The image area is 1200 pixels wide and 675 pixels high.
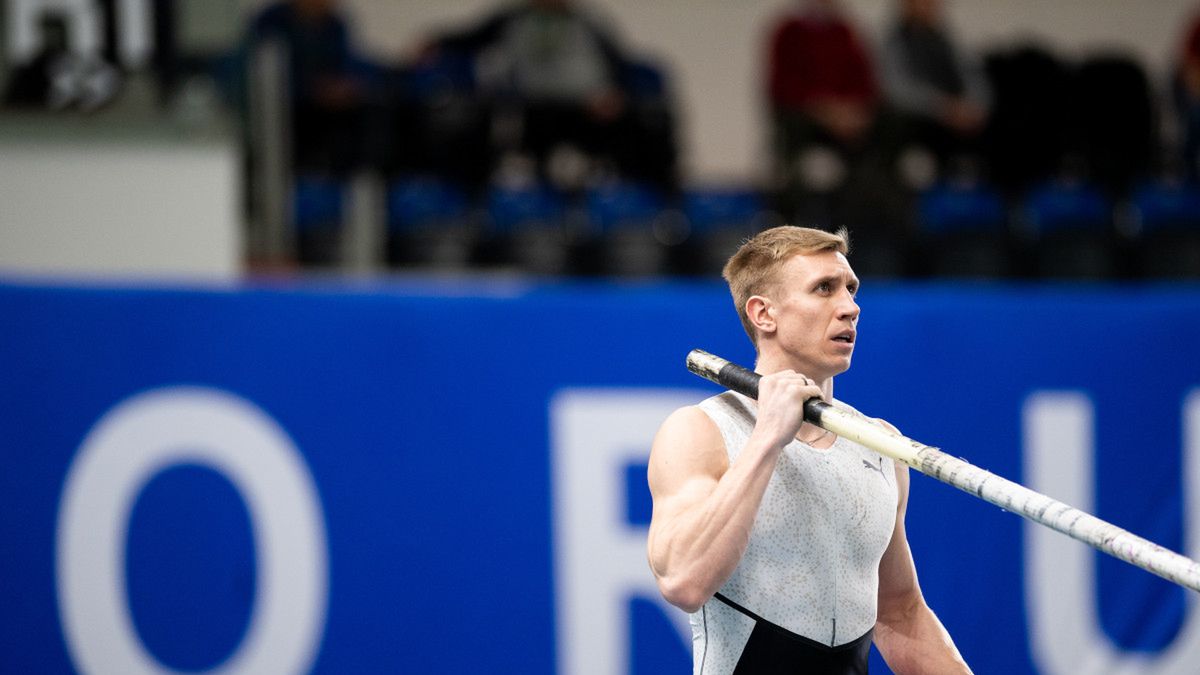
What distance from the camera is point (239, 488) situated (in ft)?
17.7

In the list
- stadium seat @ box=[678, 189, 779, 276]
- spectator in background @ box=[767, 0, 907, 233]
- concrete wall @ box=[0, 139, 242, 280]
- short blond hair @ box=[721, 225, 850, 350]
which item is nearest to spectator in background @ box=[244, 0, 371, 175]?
concrete wall @ box=[0, 139, 242, 280]

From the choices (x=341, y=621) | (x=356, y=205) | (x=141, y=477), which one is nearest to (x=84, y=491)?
(x=141, y=477)

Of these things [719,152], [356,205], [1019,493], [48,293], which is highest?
[719,152]

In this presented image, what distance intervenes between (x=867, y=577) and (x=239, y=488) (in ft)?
10.8

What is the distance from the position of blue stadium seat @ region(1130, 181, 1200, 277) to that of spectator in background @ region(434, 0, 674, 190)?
10.4ft

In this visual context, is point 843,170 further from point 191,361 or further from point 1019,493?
point 1019,493

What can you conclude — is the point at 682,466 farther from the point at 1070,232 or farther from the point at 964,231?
the point at 1070,232

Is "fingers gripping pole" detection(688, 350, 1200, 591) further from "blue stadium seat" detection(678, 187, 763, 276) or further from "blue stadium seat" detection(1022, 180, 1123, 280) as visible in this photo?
"blue stadium seat" detection(1022, 180, 1123, 280)

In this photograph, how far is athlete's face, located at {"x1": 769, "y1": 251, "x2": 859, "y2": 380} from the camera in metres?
2.55

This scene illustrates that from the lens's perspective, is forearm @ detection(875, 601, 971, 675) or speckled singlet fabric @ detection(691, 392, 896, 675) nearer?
speckled singlet fabric @ detection(691, 392, 896, 675)

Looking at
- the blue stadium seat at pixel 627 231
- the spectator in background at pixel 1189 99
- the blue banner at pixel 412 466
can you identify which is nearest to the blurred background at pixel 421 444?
the blue banner at pixel 412 466

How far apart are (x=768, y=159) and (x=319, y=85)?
127 inches

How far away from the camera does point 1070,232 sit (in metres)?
9.23

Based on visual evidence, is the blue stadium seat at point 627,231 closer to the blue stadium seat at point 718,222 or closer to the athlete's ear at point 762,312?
the blue stadium seat at point 718,222
